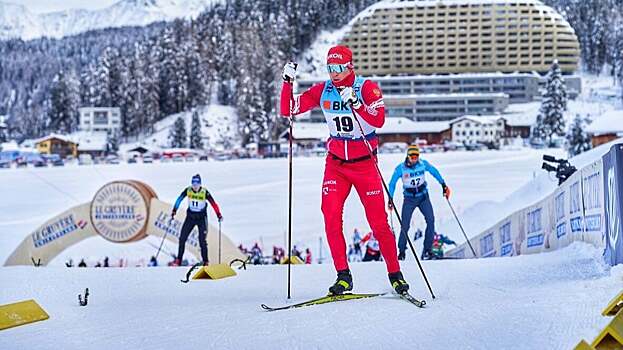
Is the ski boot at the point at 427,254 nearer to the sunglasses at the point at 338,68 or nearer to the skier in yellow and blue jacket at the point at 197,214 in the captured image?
the skier in yellow and blue jacket at the point at 197,214

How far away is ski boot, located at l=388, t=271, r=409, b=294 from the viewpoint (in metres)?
3.22

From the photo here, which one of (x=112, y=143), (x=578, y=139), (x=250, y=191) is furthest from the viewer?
(x=112, y=143)

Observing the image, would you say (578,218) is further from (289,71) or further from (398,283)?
(289,71)

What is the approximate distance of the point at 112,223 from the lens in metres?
11.0

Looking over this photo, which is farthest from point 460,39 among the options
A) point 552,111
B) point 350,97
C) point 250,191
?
point 350,97

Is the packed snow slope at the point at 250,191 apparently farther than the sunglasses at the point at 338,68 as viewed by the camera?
Yes

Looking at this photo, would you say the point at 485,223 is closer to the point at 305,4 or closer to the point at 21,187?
the point at 21,187

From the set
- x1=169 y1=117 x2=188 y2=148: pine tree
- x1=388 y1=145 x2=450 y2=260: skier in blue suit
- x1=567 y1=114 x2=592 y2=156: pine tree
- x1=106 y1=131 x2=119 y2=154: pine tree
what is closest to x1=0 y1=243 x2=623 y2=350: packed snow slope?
Result: x1=388 y1=145 x2=450 y2=260: skier in blue suit

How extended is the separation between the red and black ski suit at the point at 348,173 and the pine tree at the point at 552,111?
158ft

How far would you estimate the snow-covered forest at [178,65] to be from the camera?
222 ft

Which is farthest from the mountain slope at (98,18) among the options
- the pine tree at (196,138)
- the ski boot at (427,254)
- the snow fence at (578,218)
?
the ski boot at (427,254)

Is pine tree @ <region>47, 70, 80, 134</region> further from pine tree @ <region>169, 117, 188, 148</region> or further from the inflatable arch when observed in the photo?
the inflatable arch

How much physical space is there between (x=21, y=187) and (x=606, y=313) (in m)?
27.7

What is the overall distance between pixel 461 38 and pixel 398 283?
85.6 metres
